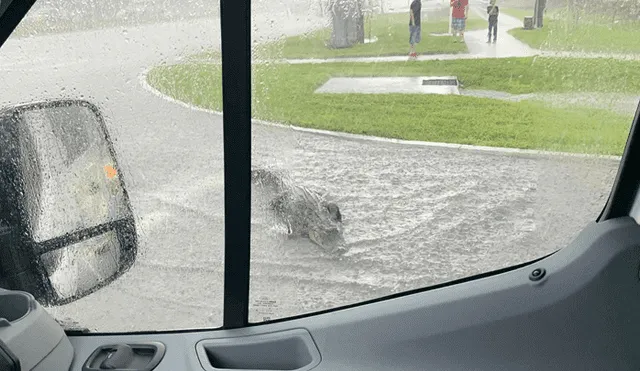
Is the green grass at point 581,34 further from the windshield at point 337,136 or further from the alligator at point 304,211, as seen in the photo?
the alligator at point 304,211

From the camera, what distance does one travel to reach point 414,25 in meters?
2.06

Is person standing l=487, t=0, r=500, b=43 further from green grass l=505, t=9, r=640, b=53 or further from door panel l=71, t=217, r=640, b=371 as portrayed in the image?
door panel l=71, t=217, r=640, b=371

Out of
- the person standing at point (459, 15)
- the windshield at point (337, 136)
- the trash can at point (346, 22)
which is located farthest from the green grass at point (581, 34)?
the trash can at point (346, 22)

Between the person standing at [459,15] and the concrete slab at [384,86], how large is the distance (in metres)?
0.15

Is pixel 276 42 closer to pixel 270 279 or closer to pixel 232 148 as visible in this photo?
pixel 232 148

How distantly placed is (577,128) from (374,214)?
705 mm

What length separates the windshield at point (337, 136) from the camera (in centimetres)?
202

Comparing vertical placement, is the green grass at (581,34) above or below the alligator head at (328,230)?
above

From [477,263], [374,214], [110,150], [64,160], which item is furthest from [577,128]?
[64,160]

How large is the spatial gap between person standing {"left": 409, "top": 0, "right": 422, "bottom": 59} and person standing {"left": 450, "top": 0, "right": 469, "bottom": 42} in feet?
0.34

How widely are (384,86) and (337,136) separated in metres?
0.22

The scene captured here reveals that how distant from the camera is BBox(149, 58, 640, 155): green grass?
2076 millimetres

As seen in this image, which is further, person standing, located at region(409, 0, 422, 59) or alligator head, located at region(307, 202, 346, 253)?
alligator head, located at region(307, 202, 346, 253)

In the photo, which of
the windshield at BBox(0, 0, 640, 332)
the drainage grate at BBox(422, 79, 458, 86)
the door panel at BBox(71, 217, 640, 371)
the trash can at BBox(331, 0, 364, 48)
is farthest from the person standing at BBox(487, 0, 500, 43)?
the door panel at BBox(71, 217, 640, 371)
